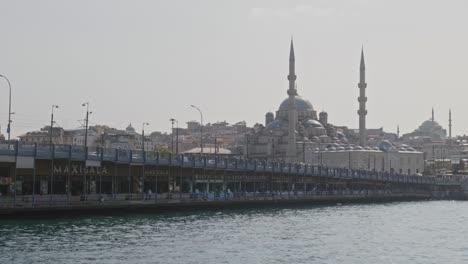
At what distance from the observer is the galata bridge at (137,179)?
1967 inches

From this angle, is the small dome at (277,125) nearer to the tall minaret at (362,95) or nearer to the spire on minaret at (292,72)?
the tall minaret at (362,95)

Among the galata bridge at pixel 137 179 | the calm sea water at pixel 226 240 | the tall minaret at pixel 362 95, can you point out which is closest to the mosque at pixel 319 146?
the tall minaret at pixel 362 95

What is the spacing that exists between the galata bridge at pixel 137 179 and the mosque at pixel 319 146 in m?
38.2

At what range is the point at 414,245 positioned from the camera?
130 ft

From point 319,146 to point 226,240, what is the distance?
111 meters

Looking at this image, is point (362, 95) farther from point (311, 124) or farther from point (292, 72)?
point (311, 124)

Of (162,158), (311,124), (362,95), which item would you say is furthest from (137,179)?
(311,124)

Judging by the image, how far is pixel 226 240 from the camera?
3956cm

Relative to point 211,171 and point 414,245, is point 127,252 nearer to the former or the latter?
point 414,245

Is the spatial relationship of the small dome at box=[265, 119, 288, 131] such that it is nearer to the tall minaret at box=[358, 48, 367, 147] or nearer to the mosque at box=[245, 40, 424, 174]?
the mosque at box=[245, 40, 424, 174]

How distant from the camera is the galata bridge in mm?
49969

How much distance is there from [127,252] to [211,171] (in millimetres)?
41754

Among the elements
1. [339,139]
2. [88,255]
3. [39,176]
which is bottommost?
[88,255]

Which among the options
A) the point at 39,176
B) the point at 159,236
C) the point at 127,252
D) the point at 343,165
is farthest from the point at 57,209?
the point at 343,165
